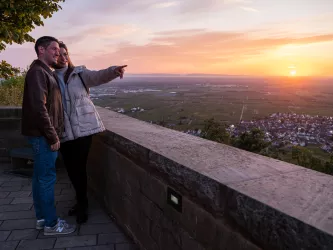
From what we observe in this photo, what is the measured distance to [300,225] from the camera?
1.11 metres

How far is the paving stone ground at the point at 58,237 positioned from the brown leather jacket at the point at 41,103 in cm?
100

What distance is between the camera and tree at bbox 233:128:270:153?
661 centimetres

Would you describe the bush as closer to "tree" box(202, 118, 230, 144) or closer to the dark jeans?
"tree" box(202, 118, 230, 144)

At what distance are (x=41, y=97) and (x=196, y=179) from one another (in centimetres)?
159

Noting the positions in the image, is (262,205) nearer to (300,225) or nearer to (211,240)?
(300,225)

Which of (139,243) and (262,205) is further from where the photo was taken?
(139,243)

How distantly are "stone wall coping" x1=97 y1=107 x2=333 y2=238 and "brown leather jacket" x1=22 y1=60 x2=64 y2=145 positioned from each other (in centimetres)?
80

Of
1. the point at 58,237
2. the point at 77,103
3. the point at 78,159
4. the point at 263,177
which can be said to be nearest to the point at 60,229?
the point at 58,237

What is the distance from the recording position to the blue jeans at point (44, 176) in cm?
273

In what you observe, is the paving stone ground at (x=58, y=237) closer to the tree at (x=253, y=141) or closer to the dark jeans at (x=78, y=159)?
the dark jeans at (x=78, y=159)

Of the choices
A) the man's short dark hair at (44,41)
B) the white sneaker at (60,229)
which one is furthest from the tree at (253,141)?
the man's short dark hair at (44,41)

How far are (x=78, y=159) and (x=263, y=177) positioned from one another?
6.93 feet

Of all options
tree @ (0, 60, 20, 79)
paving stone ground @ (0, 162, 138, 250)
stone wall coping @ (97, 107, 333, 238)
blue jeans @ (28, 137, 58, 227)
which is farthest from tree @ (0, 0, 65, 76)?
stone wall coping @ (97, 107, 333, 238)

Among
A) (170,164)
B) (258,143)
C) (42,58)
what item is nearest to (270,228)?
(170,164)
